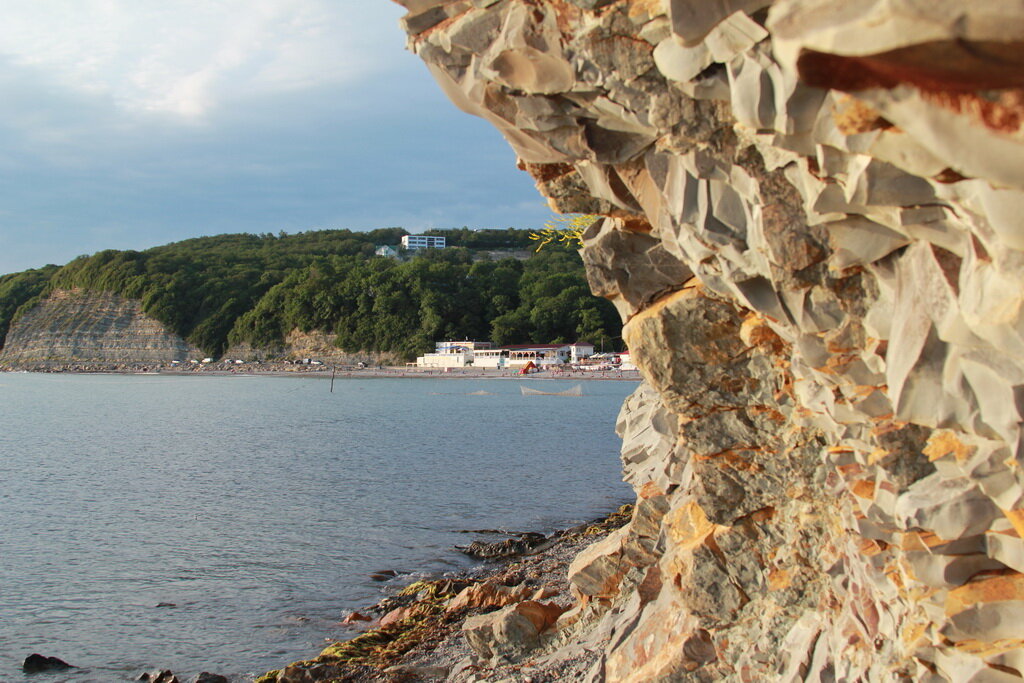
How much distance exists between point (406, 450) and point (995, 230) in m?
46.7

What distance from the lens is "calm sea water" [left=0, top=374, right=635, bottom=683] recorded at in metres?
17.7

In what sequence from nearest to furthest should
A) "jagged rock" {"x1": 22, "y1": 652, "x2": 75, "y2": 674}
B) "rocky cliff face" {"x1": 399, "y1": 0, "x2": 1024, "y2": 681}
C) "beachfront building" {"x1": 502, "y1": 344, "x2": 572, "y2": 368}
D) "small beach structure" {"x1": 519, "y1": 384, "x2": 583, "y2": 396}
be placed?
"rocky cliff face" {"x1": 399, "y1": 0, "x2": 1024, "y2": 681}, "jagged rock" {"x1": 22, "y1": 652, "x2": 75, "y2": 674}, "small beach structure" {"x1": 519, "y1": 384, "x2": 583, "y2": 396}, "beachfront building" {"x1": 502, "y1": 344, "x2": 572, "y2": 368}

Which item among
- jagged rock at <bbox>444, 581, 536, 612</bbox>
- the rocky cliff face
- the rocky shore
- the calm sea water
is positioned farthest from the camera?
the calm sea water

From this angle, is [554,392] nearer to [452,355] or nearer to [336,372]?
[452,355]

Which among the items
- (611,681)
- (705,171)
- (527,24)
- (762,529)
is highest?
(527,24)

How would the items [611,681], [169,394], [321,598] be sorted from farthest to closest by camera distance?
[169,394] < [321,598] < [611,681]

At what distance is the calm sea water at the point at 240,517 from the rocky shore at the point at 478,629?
1.24m

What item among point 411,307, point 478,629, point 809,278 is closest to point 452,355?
point 411,307

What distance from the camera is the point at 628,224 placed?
8.40 m

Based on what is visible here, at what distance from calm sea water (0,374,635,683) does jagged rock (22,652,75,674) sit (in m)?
0.28

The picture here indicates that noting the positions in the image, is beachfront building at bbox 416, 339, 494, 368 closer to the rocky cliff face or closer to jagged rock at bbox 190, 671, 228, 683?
jagged rock at bbox 190, 671, 228, 683

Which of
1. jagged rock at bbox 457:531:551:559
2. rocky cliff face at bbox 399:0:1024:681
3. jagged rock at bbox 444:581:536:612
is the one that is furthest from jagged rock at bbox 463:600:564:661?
jagged rock at bbox 457:531:551:559

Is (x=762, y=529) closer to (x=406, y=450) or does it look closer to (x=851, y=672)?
(x=851, y=672)

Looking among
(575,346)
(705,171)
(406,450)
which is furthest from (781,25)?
(575,346)
